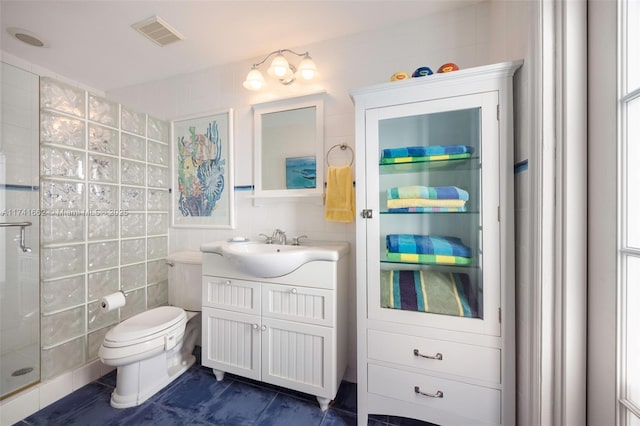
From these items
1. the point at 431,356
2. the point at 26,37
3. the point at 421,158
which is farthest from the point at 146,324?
the point at 26,37

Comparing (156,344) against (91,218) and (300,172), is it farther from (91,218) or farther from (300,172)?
(300,172)

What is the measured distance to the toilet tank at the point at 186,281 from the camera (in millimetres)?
1736

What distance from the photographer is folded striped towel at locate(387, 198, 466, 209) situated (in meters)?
1.08

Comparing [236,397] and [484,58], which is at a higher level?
[484,58]

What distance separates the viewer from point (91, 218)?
1577mm

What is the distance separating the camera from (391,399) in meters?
1.14

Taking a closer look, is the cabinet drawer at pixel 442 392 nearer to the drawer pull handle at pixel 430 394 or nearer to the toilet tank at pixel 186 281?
the drawer pull handle at pixel 430 394

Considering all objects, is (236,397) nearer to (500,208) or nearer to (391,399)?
(391,399)

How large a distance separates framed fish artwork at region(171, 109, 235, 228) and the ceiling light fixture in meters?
0.32

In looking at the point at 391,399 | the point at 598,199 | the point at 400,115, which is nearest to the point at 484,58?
the point at 400,115

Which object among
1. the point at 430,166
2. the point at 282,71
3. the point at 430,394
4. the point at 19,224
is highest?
the point at 282,71

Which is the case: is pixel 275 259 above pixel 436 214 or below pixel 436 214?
below

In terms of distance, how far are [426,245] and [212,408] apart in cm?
139

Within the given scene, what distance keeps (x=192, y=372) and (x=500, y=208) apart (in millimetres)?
1985
